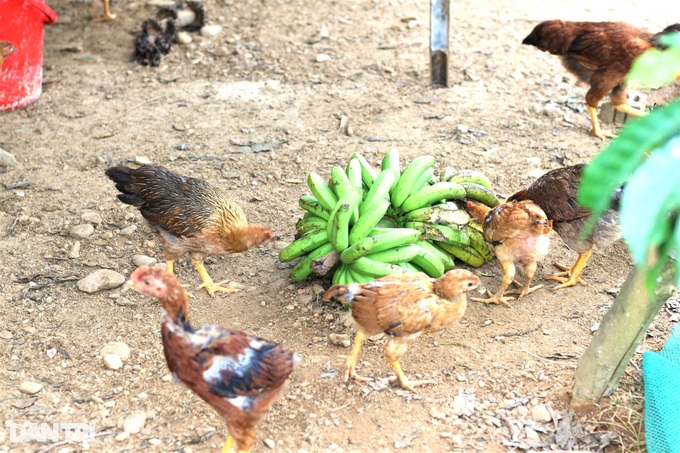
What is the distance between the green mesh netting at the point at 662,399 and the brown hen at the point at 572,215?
42.1 inches

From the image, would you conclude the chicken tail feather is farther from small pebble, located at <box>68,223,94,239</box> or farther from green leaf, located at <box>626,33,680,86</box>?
green leaf, located at <box>626,33,680,86</box>

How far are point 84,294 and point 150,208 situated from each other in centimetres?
80

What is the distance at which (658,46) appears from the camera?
6848 millimetres

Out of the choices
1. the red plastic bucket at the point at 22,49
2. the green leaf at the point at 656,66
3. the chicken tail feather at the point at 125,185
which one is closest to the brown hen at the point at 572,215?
the chicken tail feather at the point at 125,185

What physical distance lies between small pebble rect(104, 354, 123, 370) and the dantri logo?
0.51 meters

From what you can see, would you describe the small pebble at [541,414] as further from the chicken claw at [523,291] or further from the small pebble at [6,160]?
the small pebble at [6,160]

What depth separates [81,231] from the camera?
226 inches

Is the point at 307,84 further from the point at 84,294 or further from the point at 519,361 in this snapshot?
the point at 519,361

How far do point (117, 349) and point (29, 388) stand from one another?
23.8 inches

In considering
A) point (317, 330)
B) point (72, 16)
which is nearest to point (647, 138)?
point (317, 330)

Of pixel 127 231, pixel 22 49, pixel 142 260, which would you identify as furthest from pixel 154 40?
pixel 142 260

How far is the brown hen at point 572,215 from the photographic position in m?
5.09

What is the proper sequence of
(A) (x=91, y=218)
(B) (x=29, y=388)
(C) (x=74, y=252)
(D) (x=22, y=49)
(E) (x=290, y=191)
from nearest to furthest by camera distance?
1. (B) (x=29, y=388)
2. (C) (x=74, y=252)
3. (A) (x=91, y=218)
4. (E) (x=290, y=191)
5. (D) (x=22, y=49)

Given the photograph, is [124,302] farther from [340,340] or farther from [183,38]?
[183,38]
